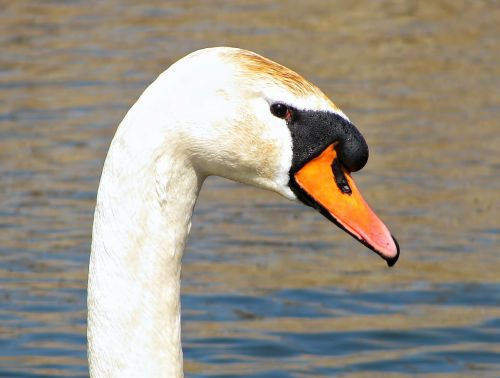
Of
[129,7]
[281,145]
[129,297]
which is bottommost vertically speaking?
[129,7]

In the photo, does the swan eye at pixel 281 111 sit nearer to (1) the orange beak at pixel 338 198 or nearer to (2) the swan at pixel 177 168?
(2) the swan at pixel 177 168

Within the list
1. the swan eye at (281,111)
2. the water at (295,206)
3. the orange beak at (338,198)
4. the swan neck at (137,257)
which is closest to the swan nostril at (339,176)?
the orange beak at (338,198)

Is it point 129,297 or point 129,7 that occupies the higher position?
point 129,297

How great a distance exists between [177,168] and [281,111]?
0.37 metres

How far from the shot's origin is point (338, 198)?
15.2ft

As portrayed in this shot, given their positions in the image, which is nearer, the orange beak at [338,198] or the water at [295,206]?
the orange beak at [338,198]

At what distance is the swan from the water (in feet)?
10.3

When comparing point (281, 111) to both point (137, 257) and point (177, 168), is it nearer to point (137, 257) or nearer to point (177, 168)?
point (177, 168)

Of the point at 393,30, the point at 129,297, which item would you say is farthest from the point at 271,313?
the point at 393,30

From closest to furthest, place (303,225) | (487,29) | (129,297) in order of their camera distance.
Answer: (129,297) < (303,225) < (487,29)

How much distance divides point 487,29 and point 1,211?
21.2ft

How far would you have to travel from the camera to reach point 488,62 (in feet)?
43.7

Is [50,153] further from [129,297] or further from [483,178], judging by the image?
[129,297]

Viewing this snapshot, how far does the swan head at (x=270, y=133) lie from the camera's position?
4.37 metres
